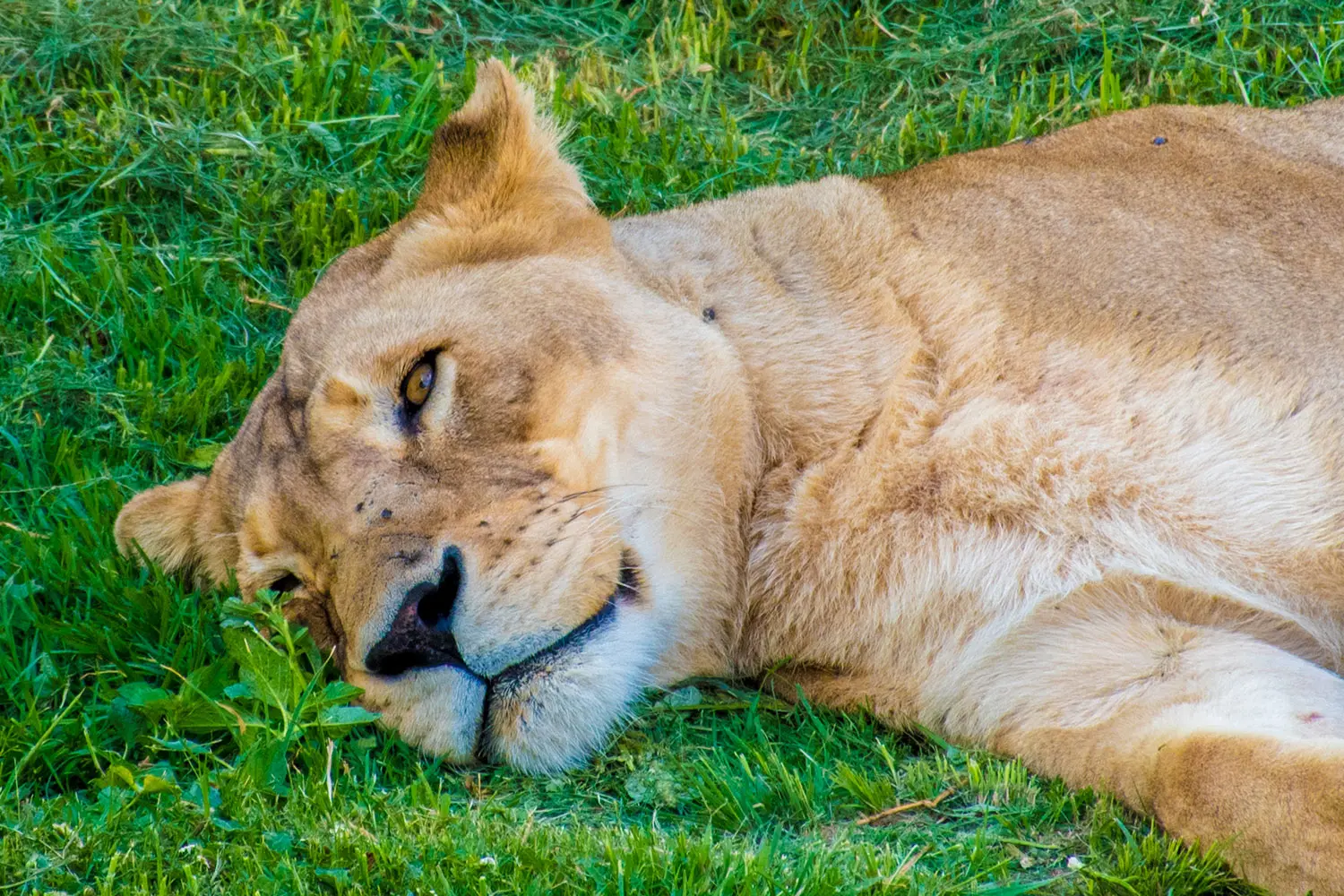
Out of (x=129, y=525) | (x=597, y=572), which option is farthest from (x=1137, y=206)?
(x=129, y=525)

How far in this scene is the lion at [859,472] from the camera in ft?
10.7

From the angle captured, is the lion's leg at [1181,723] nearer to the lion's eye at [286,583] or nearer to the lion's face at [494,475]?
the lion's face at [494,475]

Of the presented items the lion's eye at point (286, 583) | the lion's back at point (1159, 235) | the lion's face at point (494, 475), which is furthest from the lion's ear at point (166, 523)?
the lion's back at point (1159, 235)

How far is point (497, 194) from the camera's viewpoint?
405 cm

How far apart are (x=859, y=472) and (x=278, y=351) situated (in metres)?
2.55

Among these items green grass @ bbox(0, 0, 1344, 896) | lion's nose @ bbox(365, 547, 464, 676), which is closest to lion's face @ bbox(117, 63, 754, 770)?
lion's nose @ bbox(365, 547, 464, 676)

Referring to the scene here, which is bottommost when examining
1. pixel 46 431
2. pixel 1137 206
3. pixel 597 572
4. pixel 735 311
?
pixel 46 431

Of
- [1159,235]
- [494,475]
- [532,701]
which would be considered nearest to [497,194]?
[494,475]

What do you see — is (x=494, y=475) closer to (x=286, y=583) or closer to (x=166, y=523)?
(x=286, y=583)

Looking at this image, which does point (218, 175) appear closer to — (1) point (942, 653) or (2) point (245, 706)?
(2) point (245, 706)

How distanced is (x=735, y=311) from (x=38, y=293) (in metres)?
2.88

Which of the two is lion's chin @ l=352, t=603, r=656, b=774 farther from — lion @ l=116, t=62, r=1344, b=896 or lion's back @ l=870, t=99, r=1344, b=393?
lion's back @ l=870, t=99, r=1344, b=393

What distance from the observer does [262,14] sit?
675 centimetres

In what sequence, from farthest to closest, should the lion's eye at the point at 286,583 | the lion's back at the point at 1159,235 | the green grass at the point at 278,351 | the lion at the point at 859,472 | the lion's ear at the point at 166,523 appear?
the lion's ear at the point at 166,523 → the lion's eye at the point at 286,583 → the lion's back at the point at 1159,235 → the lion at the point at 859,472 → the green grass at the point at 278,351
